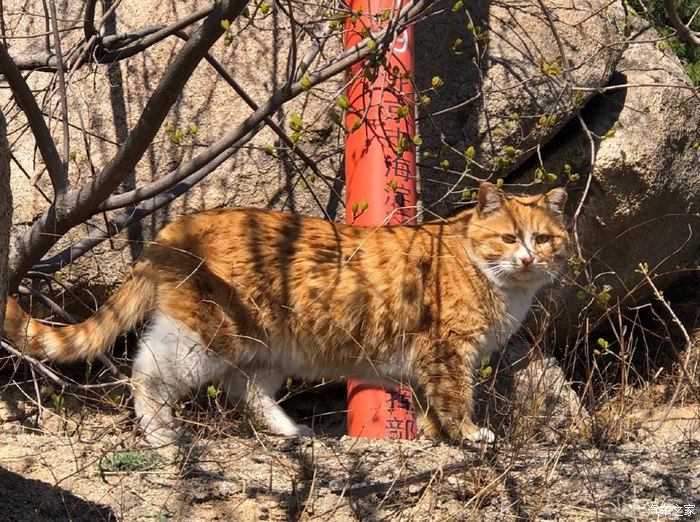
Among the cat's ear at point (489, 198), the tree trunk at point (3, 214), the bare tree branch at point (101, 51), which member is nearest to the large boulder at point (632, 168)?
the cat's ear at point (489, 198)

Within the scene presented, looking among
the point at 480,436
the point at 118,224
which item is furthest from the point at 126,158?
the point at 480,436

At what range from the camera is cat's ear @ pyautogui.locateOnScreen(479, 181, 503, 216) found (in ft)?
16.6

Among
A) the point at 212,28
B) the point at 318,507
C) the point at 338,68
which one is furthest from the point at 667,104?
the point at 318,507

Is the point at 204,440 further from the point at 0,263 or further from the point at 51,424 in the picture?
the point at 51,424

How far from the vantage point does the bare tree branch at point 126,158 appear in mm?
3820

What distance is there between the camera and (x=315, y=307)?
4809mm

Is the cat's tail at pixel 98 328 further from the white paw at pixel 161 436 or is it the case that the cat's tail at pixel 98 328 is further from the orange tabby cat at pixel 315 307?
the white paw at pixel 161 436

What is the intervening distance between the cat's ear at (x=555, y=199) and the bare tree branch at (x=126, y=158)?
7.23ft

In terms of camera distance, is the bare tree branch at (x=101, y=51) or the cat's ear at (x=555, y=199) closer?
the bare tree branch at (x=101, y=51)

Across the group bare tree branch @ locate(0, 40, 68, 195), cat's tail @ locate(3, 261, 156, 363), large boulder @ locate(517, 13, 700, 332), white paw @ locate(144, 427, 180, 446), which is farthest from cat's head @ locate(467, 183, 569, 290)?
bare tree branch @ locate(0, 40, 68, 195)

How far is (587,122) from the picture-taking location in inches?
257

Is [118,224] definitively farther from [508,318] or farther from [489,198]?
[508,318]

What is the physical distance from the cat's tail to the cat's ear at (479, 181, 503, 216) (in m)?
1.83

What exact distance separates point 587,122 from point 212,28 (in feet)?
11.6
